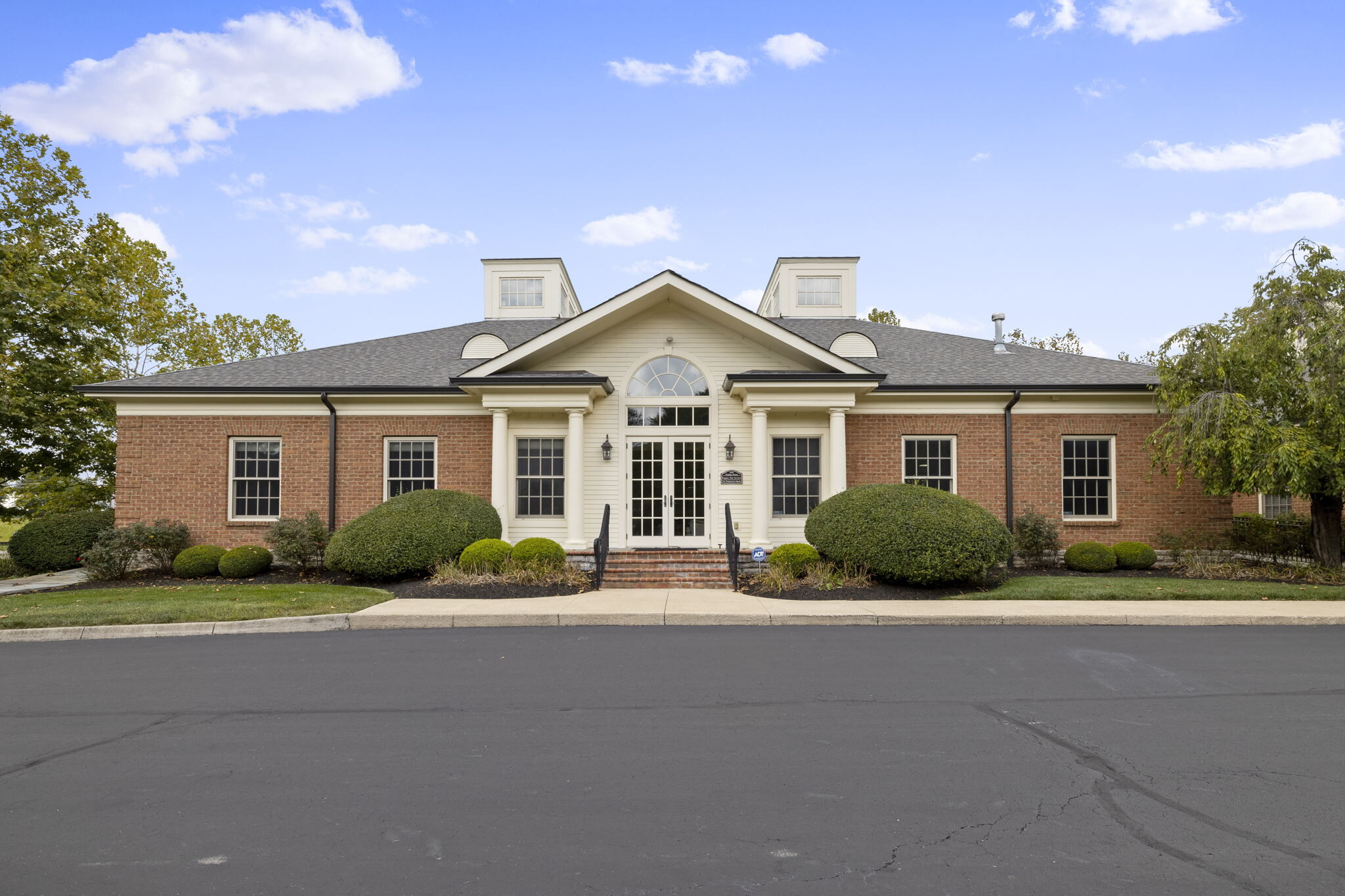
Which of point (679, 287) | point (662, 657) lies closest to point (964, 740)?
point (662, 657)

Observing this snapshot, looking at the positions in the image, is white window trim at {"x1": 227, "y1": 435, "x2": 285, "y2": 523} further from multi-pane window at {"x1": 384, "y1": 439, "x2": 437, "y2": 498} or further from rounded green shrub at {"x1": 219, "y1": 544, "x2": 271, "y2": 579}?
multi-pane window at {"x1": 384, "y1": 439, "x2": 437, "y2": 498}

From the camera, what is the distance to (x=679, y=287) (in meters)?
15.8

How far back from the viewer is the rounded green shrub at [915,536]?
41.0 ft

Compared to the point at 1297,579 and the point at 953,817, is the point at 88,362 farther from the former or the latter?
the point at 1297,579

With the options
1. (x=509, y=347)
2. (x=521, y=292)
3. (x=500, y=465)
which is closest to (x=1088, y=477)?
(x=500, y=465)

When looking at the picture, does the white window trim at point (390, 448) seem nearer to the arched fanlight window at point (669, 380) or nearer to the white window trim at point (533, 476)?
the white window trim at point (533, 476)

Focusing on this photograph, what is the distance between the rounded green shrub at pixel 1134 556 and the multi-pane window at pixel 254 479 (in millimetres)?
18107

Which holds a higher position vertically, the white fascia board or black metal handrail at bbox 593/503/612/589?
the white fascia board

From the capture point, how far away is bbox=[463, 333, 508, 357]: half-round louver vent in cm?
1828

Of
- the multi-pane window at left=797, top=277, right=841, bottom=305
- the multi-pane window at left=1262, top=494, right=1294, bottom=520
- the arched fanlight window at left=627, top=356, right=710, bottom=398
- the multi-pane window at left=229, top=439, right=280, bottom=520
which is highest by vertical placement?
the multi-pane window at left=797, top=277, right=841, bottom=305

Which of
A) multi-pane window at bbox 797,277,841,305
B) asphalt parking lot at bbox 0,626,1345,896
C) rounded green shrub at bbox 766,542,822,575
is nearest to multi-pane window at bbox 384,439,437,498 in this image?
rounded green shrub at bbox 766,542,822,575

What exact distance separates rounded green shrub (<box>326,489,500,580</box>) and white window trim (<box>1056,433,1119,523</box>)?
12298mm

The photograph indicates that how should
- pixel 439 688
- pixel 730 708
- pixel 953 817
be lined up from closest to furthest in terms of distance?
pixel 953 817, pixel 730 708, pixel 439 688

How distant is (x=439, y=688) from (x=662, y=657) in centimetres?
242
